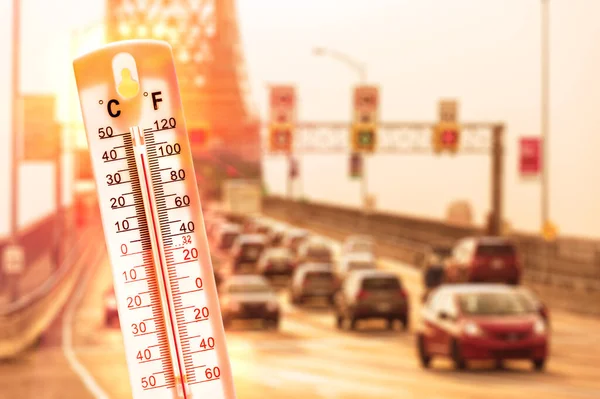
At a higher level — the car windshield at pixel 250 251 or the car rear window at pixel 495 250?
the car rear window at pixel 495 250

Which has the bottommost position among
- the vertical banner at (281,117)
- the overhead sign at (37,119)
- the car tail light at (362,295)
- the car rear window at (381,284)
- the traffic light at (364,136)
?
the car tail light at (362,295)

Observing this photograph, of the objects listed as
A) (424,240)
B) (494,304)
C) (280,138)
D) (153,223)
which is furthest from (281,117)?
(153,223)

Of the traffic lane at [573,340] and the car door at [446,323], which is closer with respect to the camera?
the car door at [446,323]

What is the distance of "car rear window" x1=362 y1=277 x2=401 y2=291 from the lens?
35094mm

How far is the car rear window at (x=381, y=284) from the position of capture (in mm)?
35094

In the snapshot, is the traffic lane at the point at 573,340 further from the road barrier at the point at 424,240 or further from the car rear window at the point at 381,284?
the car rear window at the point at 381,284

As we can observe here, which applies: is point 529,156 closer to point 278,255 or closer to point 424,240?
point 278,255

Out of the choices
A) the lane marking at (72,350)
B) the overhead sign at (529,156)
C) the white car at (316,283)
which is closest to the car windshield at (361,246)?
the lane marking at (72,350)

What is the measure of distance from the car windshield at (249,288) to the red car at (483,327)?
1393cm

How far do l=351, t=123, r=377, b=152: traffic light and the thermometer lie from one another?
4489 centimetres

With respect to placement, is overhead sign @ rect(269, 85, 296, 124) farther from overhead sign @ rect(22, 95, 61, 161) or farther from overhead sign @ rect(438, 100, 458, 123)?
overhead sign @ rect(22, 95, 61, 161)

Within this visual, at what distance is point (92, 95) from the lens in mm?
3965

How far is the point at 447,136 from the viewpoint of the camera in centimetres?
5041

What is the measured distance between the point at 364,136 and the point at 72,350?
20048 mm
